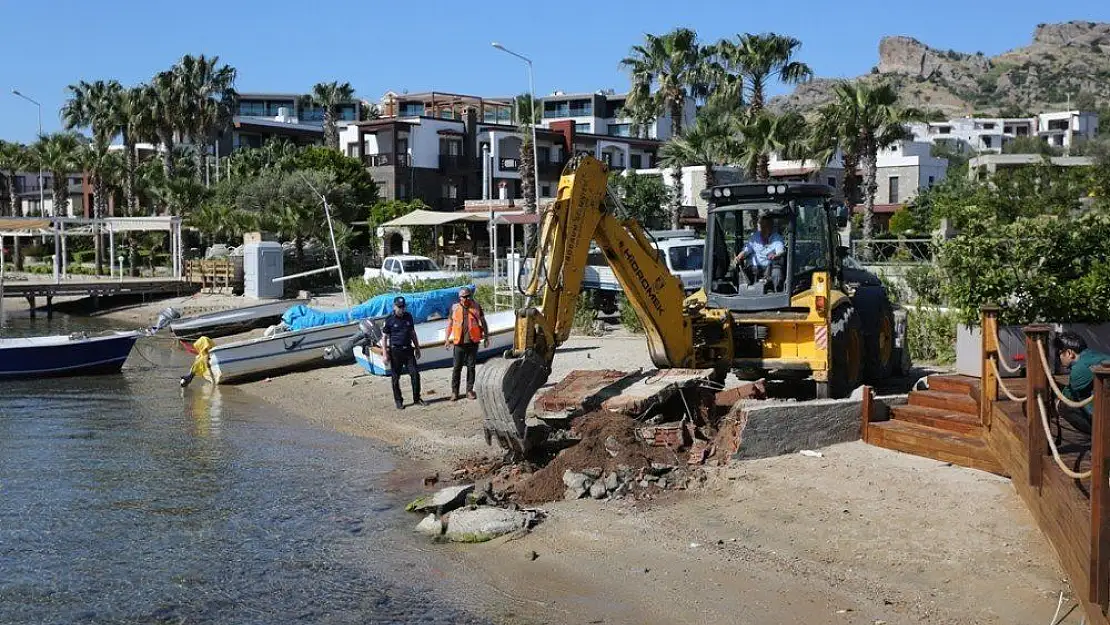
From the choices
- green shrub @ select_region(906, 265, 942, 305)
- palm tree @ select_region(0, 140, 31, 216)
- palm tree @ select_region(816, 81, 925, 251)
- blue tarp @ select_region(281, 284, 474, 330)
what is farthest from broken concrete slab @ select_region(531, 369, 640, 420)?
palm tree @ select_region(0, 140, 31, 216)

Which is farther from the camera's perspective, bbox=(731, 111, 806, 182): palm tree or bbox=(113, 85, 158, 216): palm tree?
bbox=(113, 85, 158, 216): palm tree

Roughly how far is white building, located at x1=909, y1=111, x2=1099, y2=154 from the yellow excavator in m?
100

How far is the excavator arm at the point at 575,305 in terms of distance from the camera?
460 inches

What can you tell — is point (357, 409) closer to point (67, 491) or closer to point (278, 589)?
point (67, 491)

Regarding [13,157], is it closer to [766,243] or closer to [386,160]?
[386,160]

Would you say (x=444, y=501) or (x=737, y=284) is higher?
(x=737, y=284)

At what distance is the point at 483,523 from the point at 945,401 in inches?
199

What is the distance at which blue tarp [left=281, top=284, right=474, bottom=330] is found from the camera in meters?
26.5

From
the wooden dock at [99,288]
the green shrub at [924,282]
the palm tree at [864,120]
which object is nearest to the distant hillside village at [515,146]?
the palm tree at [864,120]

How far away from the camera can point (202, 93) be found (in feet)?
230

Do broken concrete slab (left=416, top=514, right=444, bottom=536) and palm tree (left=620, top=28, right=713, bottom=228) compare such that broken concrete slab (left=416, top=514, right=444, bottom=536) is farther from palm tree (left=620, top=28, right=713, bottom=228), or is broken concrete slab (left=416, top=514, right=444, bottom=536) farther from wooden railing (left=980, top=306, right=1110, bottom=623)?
palm tree (left=620, top=28, right=713, bottom=228)

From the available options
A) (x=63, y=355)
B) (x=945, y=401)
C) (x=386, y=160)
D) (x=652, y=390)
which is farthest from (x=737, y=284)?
(x=386, y=160)

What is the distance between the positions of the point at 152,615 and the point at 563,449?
494 cm

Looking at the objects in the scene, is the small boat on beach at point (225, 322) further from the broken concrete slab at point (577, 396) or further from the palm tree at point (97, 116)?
the palm tree at point (97, 116)
